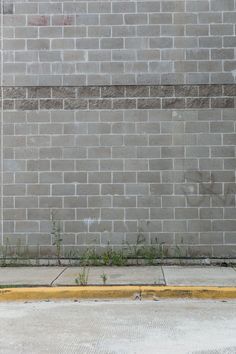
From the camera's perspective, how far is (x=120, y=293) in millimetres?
7742

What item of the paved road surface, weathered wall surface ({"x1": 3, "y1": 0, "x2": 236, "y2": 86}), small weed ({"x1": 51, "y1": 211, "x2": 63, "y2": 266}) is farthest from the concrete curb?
weathered wall surface ({"x1": 3, "y1": 0, "x2": 236, "y2": 86})

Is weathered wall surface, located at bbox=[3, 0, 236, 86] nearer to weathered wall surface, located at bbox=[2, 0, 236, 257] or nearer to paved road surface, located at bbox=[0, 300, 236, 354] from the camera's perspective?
weathered wall surface, located at bbox=[2, 0, 236, 257]

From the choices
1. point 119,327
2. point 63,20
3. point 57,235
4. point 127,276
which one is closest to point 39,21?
point 63,20

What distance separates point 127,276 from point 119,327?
2.58 m

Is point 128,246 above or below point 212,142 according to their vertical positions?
below

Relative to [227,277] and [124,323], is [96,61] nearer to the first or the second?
[227,277]

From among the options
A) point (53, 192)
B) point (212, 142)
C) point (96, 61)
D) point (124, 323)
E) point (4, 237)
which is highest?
point (96, 61)

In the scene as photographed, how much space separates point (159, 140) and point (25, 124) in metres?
2.55

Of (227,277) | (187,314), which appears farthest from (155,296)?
(227,277)

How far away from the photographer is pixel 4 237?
32.9 ft

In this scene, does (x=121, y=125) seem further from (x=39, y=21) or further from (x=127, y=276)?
(x=127, y=276)

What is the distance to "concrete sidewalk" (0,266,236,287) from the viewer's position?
8156mm

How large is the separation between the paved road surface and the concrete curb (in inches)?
6.9

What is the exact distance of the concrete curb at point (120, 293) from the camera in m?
7.66
